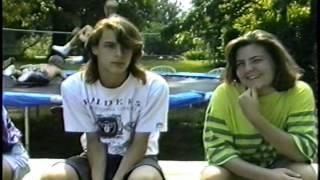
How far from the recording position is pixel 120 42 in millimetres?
2537

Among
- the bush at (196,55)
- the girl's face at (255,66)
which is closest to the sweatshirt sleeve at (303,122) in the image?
the girl's face at (255,66)

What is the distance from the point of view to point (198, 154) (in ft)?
21.7

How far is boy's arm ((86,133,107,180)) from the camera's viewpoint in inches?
99.5

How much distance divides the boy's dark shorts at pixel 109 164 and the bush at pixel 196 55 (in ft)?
34.4

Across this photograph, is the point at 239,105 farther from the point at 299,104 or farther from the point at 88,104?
the point at 88,104

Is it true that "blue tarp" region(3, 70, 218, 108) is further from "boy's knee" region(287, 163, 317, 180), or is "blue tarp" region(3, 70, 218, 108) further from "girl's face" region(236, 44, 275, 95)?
"boy's knee" region(287, 163, 317, 180)

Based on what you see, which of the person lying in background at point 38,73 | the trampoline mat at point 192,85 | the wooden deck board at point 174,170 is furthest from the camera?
the trampoline mat at point 192,85

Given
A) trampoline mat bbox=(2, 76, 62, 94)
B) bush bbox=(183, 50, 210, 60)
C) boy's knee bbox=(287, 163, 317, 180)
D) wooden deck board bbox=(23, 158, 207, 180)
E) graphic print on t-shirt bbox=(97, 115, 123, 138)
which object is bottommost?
bush bbox=(183, 50, 210, 60)

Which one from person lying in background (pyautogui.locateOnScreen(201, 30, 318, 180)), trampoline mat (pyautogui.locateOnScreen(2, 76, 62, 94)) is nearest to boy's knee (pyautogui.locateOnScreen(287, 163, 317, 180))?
person lying in background (pyautogui.locateOnScreen(201, 30, 318, 180))

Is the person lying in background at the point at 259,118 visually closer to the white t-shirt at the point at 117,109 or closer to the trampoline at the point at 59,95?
the white t-shirt at the point at 117,109

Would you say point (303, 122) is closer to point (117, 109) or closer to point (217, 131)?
point (217, 131)

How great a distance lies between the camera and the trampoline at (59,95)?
645 cm

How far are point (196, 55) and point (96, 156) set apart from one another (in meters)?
11.1

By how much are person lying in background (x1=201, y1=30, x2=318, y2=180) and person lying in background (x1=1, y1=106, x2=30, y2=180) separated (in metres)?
0.68
